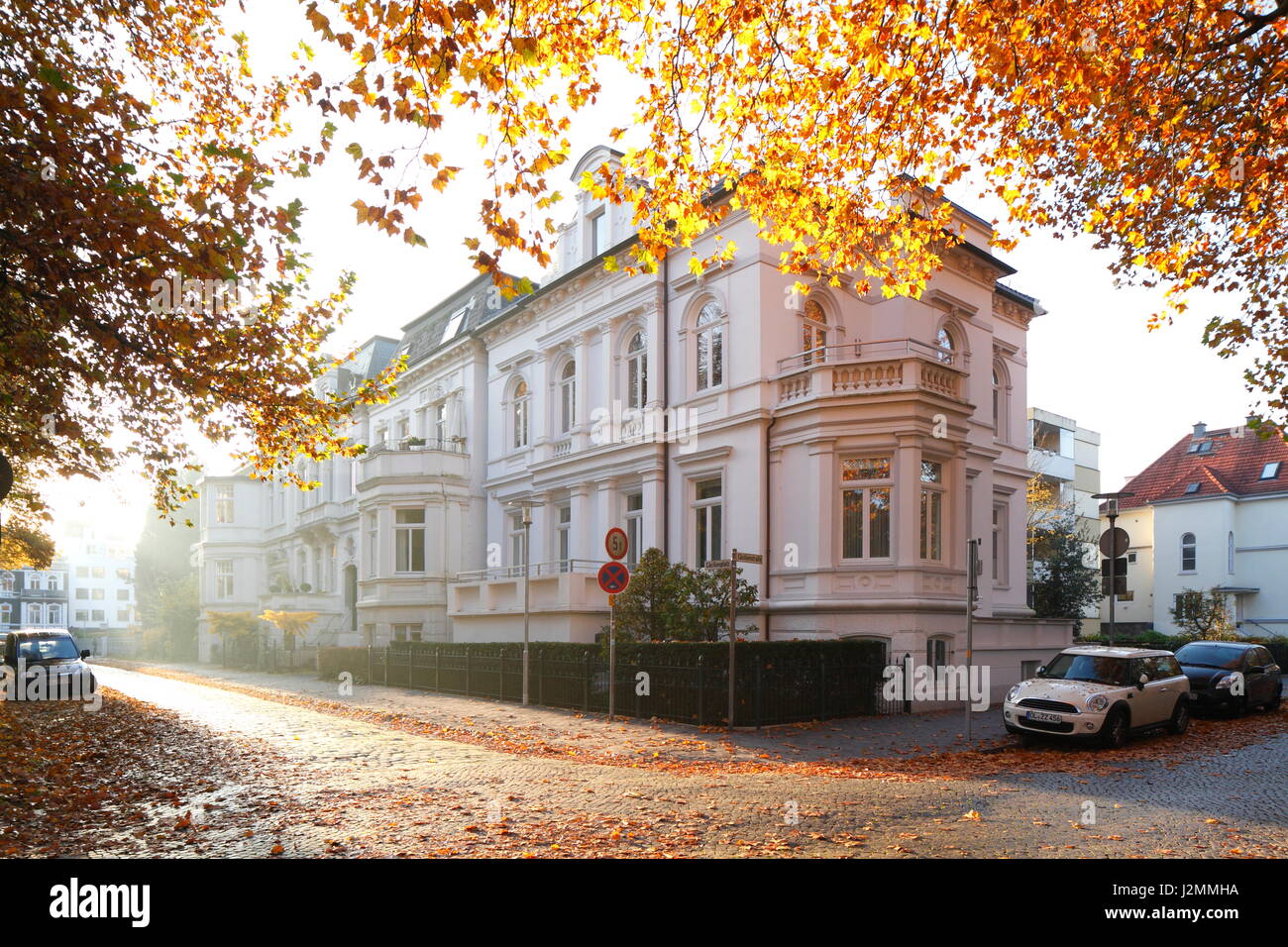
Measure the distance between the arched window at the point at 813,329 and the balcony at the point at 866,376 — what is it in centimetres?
88

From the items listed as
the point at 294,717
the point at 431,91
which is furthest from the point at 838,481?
the point at 431,91

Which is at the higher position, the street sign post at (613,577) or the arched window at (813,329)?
the arched window at (813,329)

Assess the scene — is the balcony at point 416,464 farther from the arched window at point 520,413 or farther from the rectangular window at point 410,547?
the arched window at point 520,413

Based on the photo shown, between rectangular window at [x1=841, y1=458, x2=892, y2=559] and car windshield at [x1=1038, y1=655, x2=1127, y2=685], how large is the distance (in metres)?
4.54

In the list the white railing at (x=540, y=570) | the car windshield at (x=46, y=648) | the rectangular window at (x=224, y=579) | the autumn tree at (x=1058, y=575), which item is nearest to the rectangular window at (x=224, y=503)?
the rectangular window at (x=224, y=579)

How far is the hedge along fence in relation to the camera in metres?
16.2

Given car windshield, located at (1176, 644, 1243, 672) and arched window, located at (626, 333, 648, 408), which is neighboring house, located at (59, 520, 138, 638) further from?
car windshield, located at (1176, 644, 1243, 672)

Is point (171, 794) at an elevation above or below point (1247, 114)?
below

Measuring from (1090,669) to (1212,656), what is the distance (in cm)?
657

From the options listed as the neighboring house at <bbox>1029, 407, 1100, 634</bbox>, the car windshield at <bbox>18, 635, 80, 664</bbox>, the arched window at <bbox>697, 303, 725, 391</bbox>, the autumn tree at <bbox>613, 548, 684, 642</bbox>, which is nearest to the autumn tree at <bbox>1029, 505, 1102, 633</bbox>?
the neighboring house at <bbox>1029, 407, 1100, 634</bbox>

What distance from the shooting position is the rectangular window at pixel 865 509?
1988 cm
